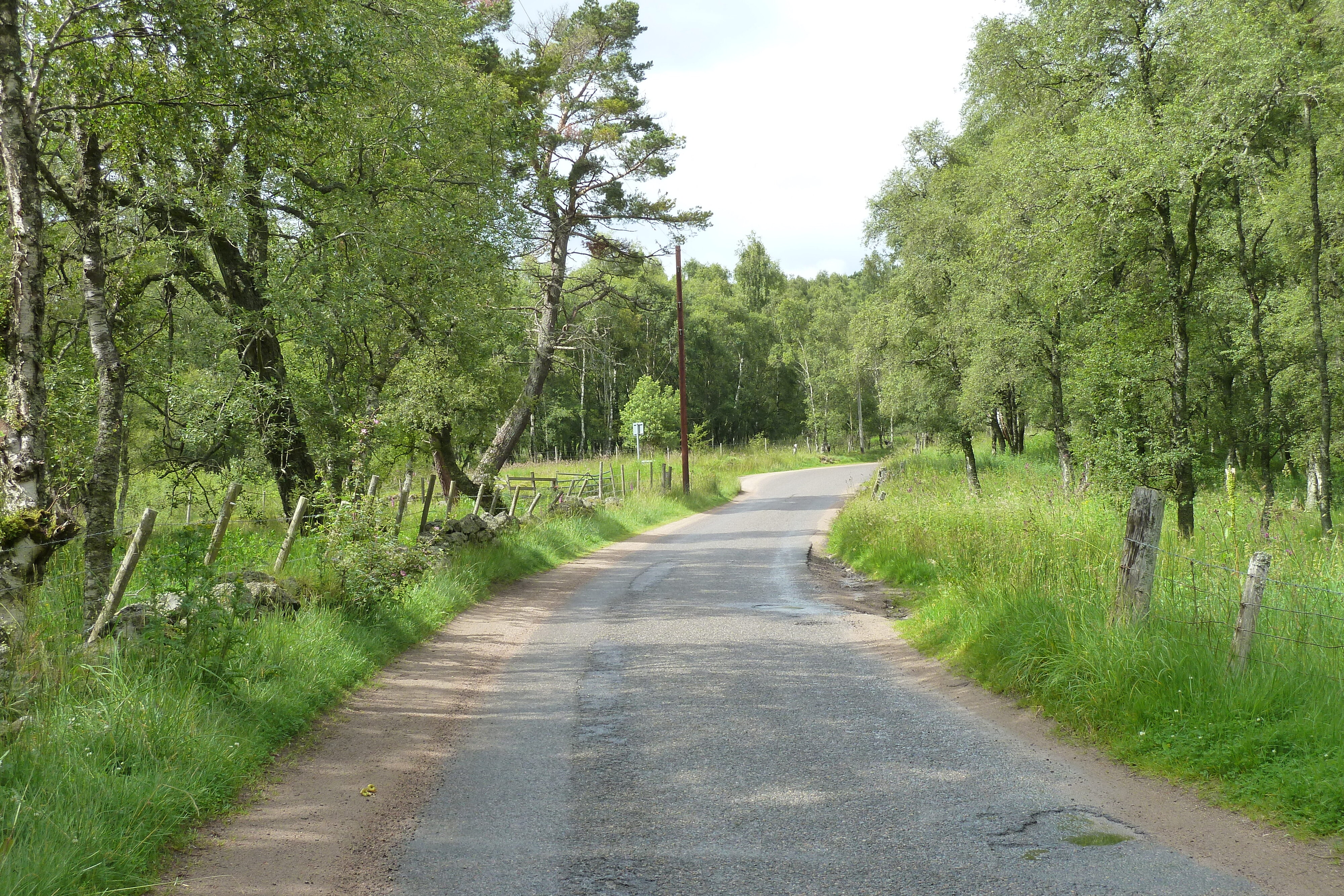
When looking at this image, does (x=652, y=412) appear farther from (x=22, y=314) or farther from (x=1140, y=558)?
(x=1140, y=558)

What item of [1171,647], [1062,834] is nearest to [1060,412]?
[1171,647]

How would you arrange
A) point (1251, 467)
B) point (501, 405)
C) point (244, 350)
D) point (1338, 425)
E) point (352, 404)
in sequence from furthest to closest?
point (1251, 467), point (501, 405), point (1338, 425), point (352, 404), point (244, 350)

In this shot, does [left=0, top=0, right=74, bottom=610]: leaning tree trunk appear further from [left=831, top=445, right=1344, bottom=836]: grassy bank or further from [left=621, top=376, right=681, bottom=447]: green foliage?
[left=621, top=376, right=681, bottom=447]: green foliage

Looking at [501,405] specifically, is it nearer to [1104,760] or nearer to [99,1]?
[99,1]

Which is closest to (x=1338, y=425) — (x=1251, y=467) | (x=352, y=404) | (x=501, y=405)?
(x=1251, y=467)

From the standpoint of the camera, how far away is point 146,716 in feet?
16.5

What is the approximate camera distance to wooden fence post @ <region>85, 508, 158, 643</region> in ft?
19.6

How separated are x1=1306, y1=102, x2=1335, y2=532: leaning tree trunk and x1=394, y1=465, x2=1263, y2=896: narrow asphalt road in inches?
536

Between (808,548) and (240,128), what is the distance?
12.9 meters

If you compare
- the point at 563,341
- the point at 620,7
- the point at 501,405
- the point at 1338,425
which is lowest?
the point at 1338,425

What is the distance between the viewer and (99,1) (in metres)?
7.84

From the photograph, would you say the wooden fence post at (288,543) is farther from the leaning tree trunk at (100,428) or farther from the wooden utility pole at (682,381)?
the wooden utility pole at (682,381)

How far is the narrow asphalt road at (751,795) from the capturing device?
155 inches

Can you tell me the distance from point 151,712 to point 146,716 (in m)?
0.03
